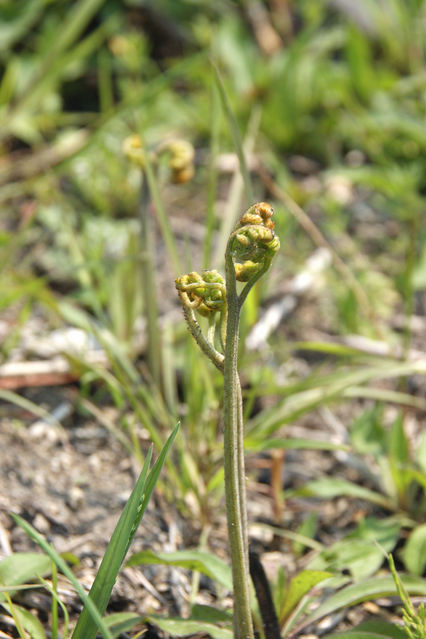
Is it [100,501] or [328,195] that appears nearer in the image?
[100,501]

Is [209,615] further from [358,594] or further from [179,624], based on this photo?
[358,594]

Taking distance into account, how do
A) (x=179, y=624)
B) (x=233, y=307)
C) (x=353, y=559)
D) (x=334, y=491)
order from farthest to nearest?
1. (x=334, y=491)
2. (x=353, y=559)
3. (x=179, y=624)
4. (x=233, y=307)

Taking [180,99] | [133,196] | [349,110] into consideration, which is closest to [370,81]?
[349,110]

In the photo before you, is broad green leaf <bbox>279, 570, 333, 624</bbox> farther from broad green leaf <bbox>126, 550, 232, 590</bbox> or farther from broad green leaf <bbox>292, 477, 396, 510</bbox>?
broad green leaf <bbox>292, 477, 396, 510</bbox>

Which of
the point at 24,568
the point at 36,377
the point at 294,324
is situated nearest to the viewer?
the point at 24,568

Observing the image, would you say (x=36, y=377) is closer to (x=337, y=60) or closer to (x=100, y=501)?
(x=100, y=501)

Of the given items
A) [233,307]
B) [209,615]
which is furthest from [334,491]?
[233,307]

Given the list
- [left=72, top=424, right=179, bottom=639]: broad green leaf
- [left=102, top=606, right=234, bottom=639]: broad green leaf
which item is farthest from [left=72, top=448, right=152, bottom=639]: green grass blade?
[left=102, top=606, right=234, bottom=639]: broad green leaf

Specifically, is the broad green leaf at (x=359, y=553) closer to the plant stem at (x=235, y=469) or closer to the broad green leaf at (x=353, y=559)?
the broad green leaf at (x=353, y=559)
